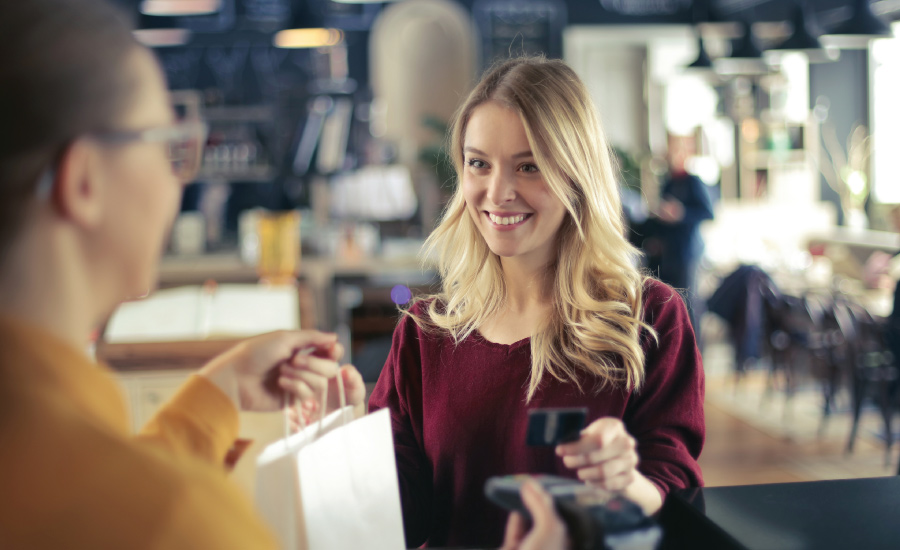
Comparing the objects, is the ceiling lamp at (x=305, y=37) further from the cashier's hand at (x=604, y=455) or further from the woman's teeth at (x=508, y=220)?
the cashier's hand at (x=604, y=455)

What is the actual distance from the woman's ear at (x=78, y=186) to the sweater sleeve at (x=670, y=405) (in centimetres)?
94

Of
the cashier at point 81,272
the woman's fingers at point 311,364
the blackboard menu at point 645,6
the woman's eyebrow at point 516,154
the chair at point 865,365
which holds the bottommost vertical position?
the chair at point 865,365

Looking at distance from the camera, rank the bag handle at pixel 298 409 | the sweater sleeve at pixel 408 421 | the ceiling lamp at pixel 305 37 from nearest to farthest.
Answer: the bag handle at pixel 298 409, the sweater sleeve at pixel 408 421, the ceiling lamp at pixel 305 37

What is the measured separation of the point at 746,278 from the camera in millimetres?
5426

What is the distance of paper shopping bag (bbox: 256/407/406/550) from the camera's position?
912 millimetres

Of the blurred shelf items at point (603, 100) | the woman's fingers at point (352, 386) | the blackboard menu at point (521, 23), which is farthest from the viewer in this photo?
the blackboard menu at point (521, 23)

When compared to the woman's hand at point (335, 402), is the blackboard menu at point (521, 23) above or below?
above

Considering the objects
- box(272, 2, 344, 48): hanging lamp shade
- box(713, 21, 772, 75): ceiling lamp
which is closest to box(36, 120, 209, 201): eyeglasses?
box(272, 2, 344, 48): hanging lamp shade

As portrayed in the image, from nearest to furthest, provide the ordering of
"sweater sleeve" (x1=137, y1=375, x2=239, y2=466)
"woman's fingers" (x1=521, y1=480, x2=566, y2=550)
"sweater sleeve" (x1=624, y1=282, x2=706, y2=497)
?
"woman's fingers" (x1=521, y1=480, x2=566, y2=550), "sweater sleeve" (x1=137, y1=375, x2=239, y2=466), "sweater sleeve" (x1=624, y1=282, x2=706, y2=497)

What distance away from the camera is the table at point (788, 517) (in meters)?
0.92

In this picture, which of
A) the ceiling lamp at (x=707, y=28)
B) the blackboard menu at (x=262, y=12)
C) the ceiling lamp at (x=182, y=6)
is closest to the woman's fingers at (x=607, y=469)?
the blackboard menu at (x=262, y=12)

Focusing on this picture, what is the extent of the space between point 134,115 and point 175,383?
2868 mm

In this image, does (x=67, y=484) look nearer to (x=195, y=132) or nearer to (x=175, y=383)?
(x=195, y=132)

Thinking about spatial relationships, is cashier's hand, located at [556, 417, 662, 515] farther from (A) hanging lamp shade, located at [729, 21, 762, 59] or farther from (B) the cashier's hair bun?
(A) hanging lamp shade, located at [729, 21, 762, 59]
